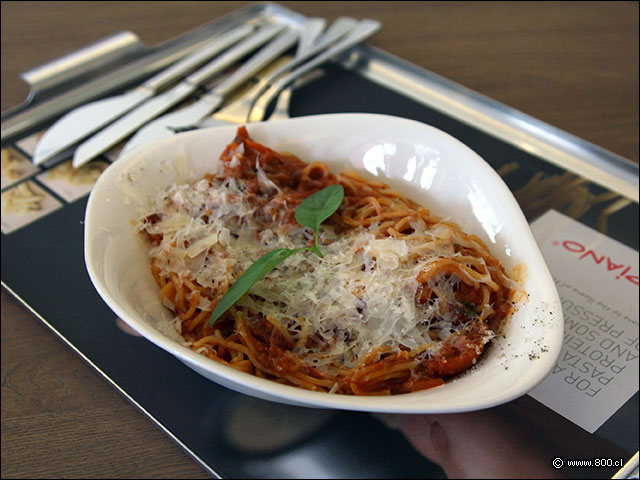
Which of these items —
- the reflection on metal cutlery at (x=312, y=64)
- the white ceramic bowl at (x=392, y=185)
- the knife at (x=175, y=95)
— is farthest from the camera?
the reflection on metal cutlery at (x=312, y=64)

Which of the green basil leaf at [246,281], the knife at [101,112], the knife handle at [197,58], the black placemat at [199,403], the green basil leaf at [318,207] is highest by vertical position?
the green basil leaf at [318,207]

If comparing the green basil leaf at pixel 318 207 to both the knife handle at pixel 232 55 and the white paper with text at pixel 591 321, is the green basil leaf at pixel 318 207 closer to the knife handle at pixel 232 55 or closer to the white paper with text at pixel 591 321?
the white paper with text at pixel 591 321

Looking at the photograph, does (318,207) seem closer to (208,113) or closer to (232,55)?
(208,113)

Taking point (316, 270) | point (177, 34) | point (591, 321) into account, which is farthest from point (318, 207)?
point (177, 34)

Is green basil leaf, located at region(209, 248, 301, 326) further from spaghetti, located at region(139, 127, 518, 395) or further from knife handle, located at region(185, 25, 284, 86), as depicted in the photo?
knife handle, located at region(185, 25, 284, 86)

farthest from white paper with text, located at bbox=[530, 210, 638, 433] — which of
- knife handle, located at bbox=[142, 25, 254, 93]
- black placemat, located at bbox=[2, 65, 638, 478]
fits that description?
knife handle, located at bbox=[142, 25, 254, 93]

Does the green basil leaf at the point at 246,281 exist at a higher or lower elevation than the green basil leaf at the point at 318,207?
lower

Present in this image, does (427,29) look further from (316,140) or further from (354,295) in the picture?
(354,295)

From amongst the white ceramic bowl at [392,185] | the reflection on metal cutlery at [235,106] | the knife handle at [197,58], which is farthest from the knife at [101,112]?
the white ceramic bowl at [392,185]
